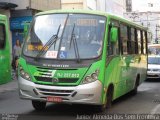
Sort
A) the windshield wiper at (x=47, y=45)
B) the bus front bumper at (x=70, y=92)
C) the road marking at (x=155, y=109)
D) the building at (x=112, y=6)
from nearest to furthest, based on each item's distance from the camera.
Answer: the bus front bumper at (x=70, y=92), the windshield wiper at (x=47, y=45), the road marking at (x=155, y=109), the building at (x=112, y=6)

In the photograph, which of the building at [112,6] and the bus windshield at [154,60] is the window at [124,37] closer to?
the bus windshield at [154,60]

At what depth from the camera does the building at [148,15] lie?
79.6m

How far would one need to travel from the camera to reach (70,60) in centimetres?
1061

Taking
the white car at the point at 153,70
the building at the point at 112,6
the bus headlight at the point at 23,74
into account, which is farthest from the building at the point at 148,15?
the bus headlight at the point at 23,74

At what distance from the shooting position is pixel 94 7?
52719 mm

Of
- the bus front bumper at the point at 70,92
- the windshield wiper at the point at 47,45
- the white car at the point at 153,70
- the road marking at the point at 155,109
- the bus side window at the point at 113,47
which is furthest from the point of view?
the white car at the point at 153,70

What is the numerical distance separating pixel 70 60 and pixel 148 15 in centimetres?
7343

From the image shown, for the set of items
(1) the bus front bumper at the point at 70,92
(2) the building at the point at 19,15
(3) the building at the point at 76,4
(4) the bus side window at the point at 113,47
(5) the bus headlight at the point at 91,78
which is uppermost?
(3) the building at the point at 76,4

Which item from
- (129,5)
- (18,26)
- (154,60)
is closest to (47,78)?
(154,60)

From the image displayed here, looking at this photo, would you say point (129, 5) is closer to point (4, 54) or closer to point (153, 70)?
point (153, 70)

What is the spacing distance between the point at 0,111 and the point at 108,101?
2.81m

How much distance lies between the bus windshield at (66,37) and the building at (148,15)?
5498 centimetres

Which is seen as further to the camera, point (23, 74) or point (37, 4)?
point (37, 4)

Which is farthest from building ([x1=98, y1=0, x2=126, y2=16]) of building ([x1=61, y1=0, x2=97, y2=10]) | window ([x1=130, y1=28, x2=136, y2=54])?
window ([x1=130, y1=28, x2=136, y2=54])
